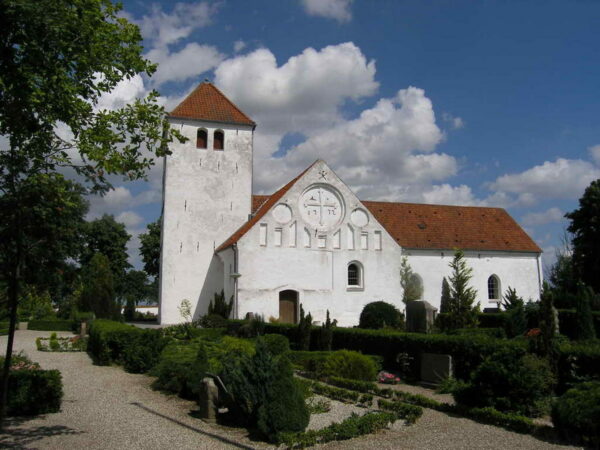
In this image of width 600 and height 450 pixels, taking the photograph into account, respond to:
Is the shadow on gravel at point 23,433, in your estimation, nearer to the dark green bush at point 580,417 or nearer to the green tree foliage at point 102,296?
the dark green bush at point 580,417

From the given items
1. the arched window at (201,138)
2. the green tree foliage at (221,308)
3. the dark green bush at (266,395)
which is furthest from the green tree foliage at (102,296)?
the dark green bush at (266,395)

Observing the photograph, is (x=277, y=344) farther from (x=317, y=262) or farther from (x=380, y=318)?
(x=317, y=262)

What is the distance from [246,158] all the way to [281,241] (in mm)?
7036

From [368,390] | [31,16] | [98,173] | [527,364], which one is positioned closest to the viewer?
[31,16]

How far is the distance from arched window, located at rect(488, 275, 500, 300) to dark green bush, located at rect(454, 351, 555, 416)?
2138 centimetres

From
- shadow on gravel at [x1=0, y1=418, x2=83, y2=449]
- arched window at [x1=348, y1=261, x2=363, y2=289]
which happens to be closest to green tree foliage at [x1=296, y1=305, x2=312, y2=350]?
shadow on gravel at [x1=0, y1=418, x2=83, y2=449]

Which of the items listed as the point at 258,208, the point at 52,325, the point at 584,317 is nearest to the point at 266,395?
the point at 584,317

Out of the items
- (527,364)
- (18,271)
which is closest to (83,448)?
(18,271)

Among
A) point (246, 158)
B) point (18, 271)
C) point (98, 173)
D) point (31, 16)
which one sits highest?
point (246, 158)

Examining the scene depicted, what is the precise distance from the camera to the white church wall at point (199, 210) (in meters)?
27.5

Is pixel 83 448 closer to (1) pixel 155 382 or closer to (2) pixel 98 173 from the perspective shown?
(2) pixel 98 173

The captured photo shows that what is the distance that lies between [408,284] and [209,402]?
64.0ft

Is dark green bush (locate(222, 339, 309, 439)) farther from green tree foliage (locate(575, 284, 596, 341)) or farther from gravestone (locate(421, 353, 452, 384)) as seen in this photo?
green tree foliage (locate(575, 284, 596, 341))

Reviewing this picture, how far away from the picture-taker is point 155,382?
1212 centimetres
